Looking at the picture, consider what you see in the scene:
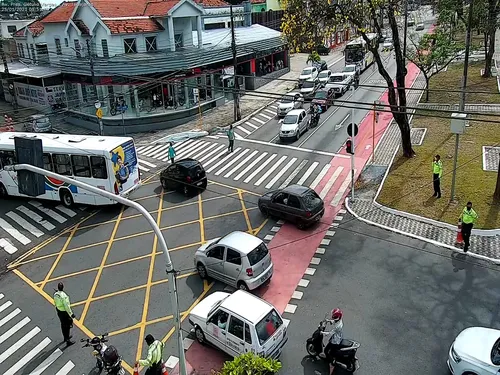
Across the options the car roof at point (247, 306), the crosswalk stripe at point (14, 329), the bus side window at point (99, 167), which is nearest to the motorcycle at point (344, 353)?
the car roof at point (247, 306)

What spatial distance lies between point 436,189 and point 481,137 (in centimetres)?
895

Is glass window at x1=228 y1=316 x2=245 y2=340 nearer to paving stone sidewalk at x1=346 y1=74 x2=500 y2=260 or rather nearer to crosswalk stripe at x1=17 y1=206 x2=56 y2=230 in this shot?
paving stone sidewalk at x1=346 y1=74 x2=500 y2=260

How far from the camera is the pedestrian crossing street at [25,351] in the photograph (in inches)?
502

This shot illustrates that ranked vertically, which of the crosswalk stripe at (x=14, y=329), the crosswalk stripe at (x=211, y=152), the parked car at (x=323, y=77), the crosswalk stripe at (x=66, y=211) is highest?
the parked car at (x=323, y=77)

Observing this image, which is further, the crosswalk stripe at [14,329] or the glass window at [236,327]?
the crosswalk stripe at [14,329]

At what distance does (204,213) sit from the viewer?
21547mm

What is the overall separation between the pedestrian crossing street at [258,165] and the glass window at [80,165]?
22.9 feet

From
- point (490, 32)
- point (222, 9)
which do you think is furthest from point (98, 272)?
point (222, 9)

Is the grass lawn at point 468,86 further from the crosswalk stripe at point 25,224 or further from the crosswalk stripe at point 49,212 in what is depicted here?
the crosswalk stripe at point 25,224

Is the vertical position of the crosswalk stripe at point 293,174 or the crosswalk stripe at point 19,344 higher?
the crosswalk stripe at point 293,174

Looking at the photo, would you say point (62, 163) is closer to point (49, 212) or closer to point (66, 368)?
point (49, 212)

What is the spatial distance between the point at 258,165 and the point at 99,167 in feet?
30.9

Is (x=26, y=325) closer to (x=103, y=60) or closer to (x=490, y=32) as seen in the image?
(x=103, y=60)

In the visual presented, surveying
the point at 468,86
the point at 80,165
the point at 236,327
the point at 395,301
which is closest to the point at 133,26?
the point at 80,165
